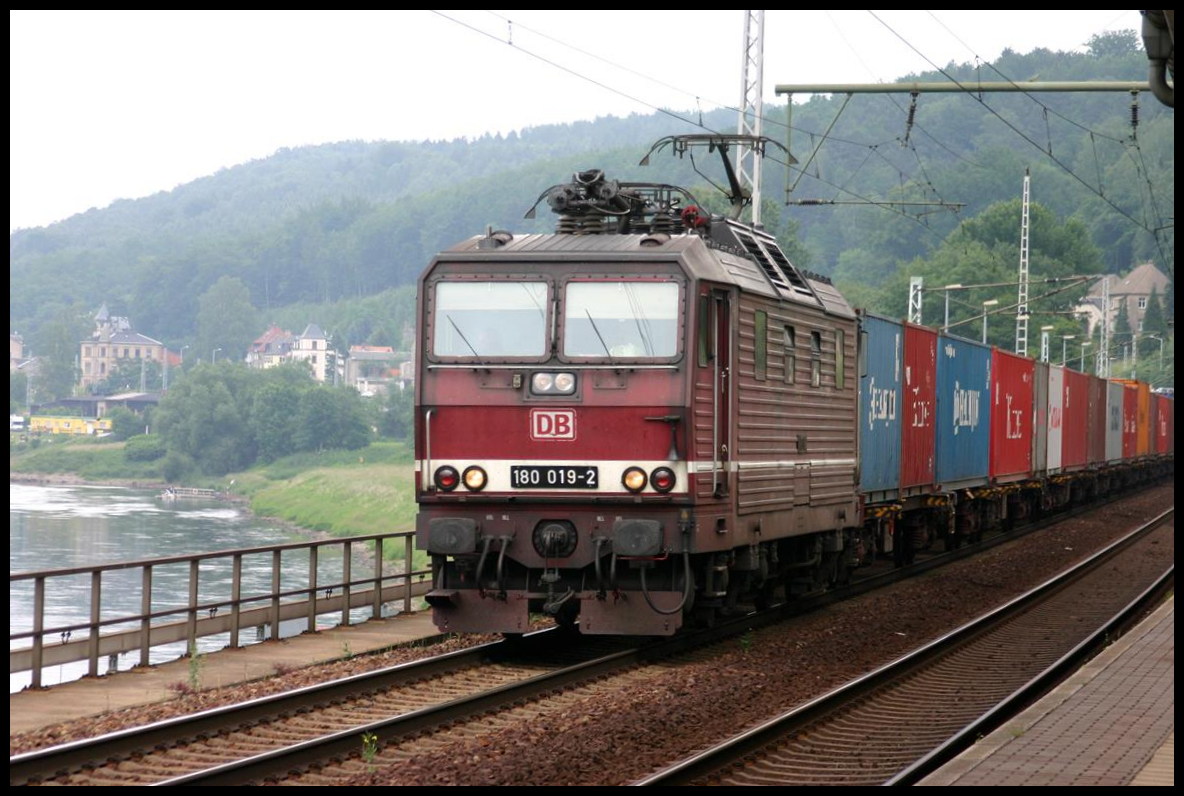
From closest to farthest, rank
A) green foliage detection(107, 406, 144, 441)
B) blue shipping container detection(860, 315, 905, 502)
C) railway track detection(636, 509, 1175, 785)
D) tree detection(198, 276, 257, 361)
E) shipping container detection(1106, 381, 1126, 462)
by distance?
railway track detection(636, 509, 1175, 785) < blue shipping container detection(860, 315, 905, 502) < shipping container detection(1106, 381, 1126, 462) < green foliage detection(107, 406, 144, 441) < tree detection(198, 276, 257, 361)

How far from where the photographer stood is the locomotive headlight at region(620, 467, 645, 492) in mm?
12438

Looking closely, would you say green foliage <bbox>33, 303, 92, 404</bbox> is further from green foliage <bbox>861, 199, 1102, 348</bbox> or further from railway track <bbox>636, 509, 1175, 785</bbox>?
railway track <bbox>636, 509, 1175, 785</bbox>

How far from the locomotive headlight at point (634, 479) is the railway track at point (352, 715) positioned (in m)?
1.45

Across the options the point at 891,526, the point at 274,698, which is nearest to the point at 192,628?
the point at 274,698

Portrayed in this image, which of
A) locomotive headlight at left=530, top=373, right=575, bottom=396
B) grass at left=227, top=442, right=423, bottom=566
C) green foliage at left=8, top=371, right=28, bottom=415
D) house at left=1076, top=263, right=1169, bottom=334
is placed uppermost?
house at left=1076, top=263, right=1169, bottom=334

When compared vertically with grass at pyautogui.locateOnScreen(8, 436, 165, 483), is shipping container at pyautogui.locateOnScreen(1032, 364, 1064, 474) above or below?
above

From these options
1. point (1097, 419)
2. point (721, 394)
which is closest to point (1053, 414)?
point (1097, 419)

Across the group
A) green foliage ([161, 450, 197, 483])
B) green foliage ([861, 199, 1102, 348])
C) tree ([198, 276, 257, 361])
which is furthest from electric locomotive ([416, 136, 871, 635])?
tree ([198, 276, 257, 361])

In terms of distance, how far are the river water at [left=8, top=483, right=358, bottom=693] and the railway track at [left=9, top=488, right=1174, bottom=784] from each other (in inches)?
545

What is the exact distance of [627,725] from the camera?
10195mm

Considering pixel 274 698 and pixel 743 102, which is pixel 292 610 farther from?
pixel 743 102

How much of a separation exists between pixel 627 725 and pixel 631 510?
2.65 meters

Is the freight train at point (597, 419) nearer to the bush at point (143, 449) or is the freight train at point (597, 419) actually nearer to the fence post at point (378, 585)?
the fence post at point (378, 585)

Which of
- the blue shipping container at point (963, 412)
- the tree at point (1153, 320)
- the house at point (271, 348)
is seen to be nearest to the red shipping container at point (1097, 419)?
the blue shipping container at point (963, 412)
